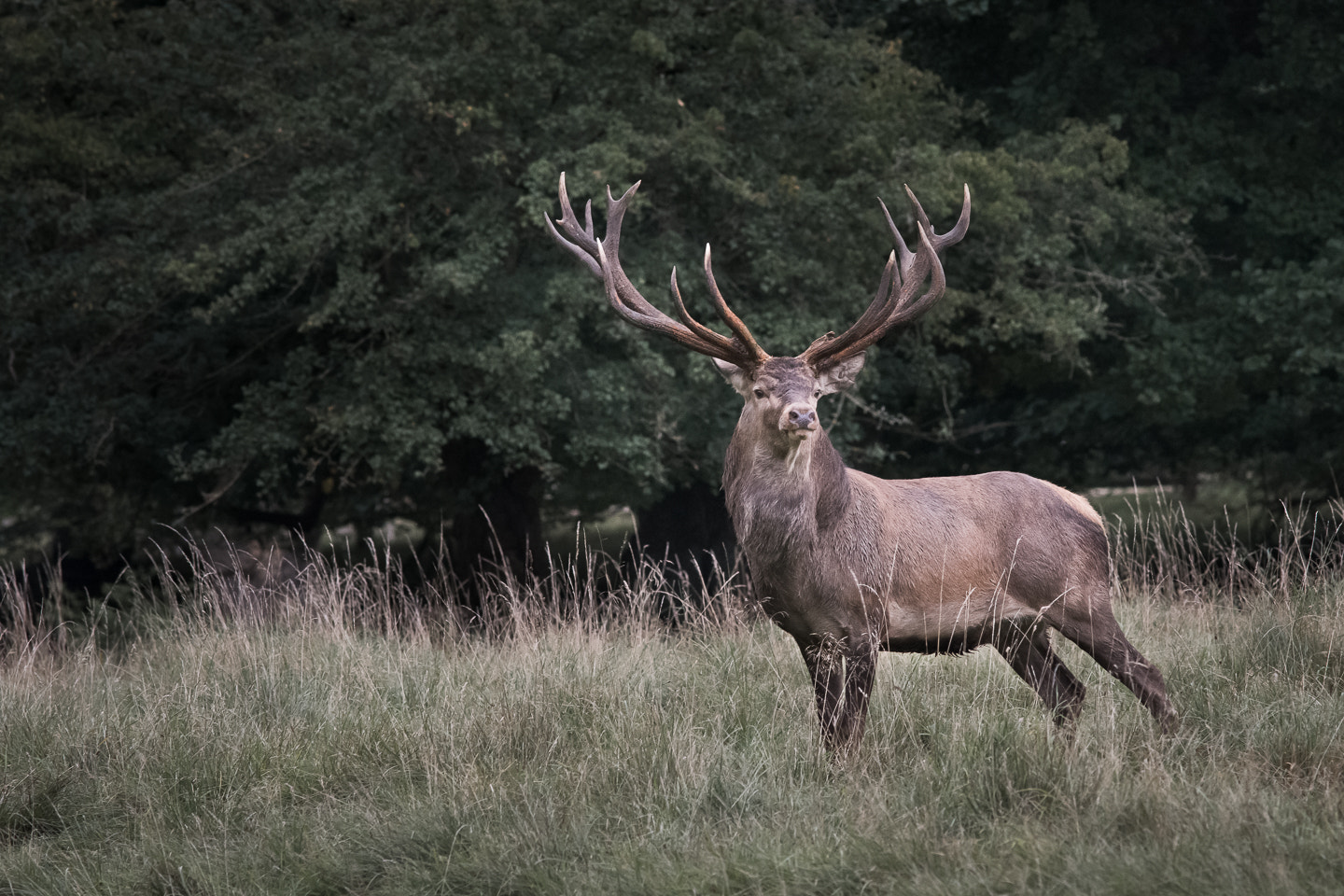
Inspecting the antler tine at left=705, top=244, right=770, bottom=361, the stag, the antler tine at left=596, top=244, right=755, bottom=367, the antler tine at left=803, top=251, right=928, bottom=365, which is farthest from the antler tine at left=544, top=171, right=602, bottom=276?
the antler tine at left=803, top=251, right=928, bottom=365

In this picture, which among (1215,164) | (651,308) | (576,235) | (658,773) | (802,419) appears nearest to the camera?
(658,773)

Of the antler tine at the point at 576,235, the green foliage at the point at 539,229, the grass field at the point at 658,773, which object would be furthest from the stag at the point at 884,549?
the green foliage at the point at 539,229

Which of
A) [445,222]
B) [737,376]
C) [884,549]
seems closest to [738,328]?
[737,376]

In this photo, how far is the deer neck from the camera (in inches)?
186

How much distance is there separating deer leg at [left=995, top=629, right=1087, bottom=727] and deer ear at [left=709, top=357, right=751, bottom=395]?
1372 mm

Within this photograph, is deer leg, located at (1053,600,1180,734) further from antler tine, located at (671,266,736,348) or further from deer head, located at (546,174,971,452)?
antler tine, located at (671,266,736,348)

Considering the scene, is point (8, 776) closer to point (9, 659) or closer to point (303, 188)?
Answer: point (9, 659)

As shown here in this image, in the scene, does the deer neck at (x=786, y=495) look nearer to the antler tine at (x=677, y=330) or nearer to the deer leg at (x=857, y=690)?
the antler tine at (x=677, y=330)

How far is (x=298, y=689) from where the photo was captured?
568cm

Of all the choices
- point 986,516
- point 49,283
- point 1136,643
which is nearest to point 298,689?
point 986,516

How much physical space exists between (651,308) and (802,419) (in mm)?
1150

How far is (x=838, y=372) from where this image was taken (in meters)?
5.04

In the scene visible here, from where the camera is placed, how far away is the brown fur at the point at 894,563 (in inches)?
184

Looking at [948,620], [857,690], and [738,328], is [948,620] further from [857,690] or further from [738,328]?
[738,328]
